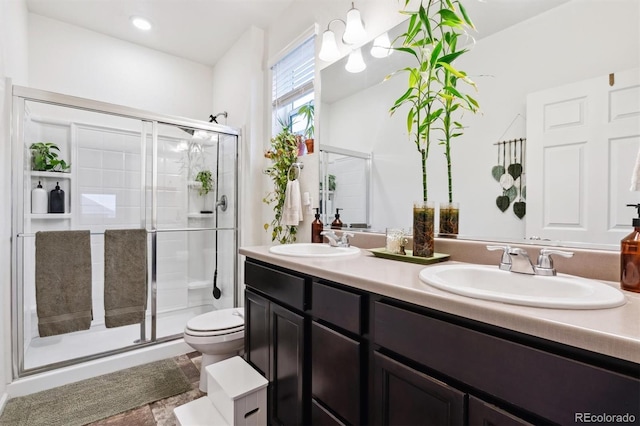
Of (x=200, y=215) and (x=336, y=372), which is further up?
(x=200, y=215)

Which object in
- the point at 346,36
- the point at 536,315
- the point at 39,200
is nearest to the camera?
the point at 536,315

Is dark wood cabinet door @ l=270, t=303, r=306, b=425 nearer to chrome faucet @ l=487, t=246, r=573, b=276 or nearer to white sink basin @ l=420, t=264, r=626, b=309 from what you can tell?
white sink basin @ l=420, t=264, r=626, b=309

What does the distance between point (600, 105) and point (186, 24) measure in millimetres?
2873

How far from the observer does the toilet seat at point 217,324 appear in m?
1.80

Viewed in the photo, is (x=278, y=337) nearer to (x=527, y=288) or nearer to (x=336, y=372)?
(x=336, y=372)

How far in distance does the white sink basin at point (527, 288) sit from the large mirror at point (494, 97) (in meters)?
0.26

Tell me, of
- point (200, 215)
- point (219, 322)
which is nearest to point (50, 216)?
point (200, 215)

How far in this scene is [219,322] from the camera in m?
1.93

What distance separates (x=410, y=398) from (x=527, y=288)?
50 cm

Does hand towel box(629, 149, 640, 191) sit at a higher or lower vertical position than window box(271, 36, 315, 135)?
lower

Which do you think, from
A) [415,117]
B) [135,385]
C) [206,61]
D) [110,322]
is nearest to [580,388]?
[415,117]

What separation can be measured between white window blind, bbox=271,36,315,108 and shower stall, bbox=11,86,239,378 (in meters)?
0.56

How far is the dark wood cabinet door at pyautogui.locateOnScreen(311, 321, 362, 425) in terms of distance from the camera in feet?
3.18

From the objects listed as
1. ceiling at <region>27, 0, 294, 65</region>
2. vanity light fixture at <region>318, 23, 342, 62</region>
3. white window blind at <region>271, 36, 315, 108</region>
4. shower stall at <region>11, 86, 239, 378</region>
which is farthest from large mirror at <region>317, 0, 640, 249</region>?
shower stall at <region>11, 86, 239, 378</region>
